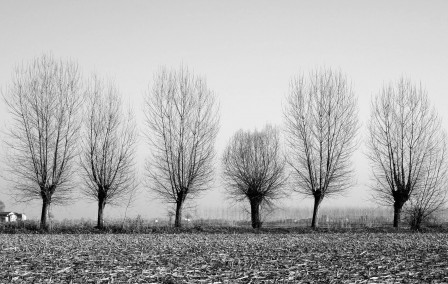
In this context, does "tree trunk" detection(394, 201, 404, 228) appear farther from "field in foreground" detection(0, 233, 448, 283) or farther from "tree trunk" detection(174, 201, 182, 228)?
"field in foreground" detection(0, 233, 448, 283)

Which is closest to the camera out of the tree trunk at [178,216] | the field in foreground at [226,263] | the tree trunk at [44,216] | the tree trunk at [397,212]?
the field in foreground at [226,263]

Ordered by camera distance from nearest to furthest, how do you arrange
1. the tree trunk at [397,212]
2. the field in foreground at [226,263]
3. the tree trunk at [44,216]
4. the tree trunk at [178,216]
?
the field in foreground at [226,263]
the tree trunk at [44,216]
the tree trunk at [178,216]
the tree trunk at [397,212]

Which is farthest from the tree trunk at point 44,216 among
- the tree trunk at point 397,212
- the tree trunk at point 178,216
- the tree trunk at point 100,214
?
the tree trunk at point 397,212

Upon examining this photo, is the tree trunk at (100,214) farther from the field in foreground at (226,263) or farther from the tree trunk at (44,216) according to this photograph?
the field in foreground at (226,263)

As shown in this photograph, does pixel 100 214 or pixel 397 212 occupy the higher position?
pixel 397 212

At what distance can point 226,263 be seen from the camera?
14125 mm

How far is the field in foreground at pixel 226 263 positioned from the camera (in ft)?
37.7

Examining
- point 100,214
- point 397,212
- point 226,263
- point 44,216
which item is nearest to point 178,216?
point 100,214

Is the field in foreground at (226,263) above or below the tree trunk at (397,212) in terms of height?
below

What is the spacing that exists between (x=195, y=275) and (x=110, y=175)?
→ 86.5 ft

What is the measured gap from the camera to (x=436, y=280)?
1099 cm

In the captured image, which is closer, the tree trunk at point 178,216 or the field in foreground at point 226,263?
the field in foreground at point 226,263

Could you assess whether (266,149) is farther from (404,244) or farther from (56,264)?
(56,264)

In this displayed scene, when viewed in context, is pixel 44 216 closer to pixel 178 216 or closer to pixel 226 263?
pixel 178 216
